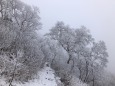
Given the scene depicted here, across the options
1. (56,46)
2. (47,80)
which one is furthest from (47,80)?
(56,46)

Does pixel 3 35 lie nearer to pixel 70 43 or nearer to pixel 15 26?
pixel 15 26

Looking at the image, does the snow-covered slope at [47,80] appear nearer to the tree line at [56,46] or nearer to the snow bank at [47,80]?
the snow bank at [47,80]

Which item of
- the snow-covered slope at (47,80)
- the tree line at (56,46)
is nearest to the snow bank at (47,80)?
the snow-covered slope at (47,80)

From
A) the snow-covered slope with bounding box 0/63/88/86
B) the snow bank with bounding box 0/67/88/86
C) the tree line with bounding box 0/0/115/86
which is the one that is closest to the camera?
the snow bank with bounding box 0/67/88/86

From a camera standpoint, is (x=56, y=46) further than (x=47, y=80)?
Yes

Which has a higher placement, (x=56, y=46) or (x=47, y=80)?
(x=56, y=46)

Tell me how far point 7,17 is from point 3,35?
12633 mm

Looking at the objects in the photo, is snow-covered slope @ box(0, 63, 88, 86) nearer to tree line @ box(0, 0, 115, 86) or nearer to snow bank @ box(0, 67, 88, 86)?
snow bank @ box(0, 67, 88, 86)

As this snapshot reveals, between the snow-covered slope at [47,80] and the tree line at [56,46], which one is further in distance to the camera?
the tree line at [56,46]

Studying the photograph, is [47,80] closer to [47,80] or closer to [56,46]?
[47,80]

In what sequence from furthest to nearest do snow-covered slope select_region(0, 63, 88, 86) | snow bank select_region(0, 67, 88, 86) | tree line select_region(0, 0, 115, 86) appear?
tree line select_region(0, 0, 115, 86) → snow-covered slope select_region(0, 63, 88, 86) → snow bank select_region(0, 67, 88, 86)

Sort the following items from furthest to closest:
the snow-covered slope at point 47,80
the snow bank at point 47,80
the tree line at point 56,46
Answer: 1. the tree line at point 56,46
2. the snow-covered slope at point 47,80
3. the snow bank at point 47,80

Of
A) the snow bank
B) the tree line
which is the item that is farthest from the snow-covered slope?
the tree line

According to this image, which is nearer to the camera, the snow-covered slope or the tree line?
the snow-covered slope
